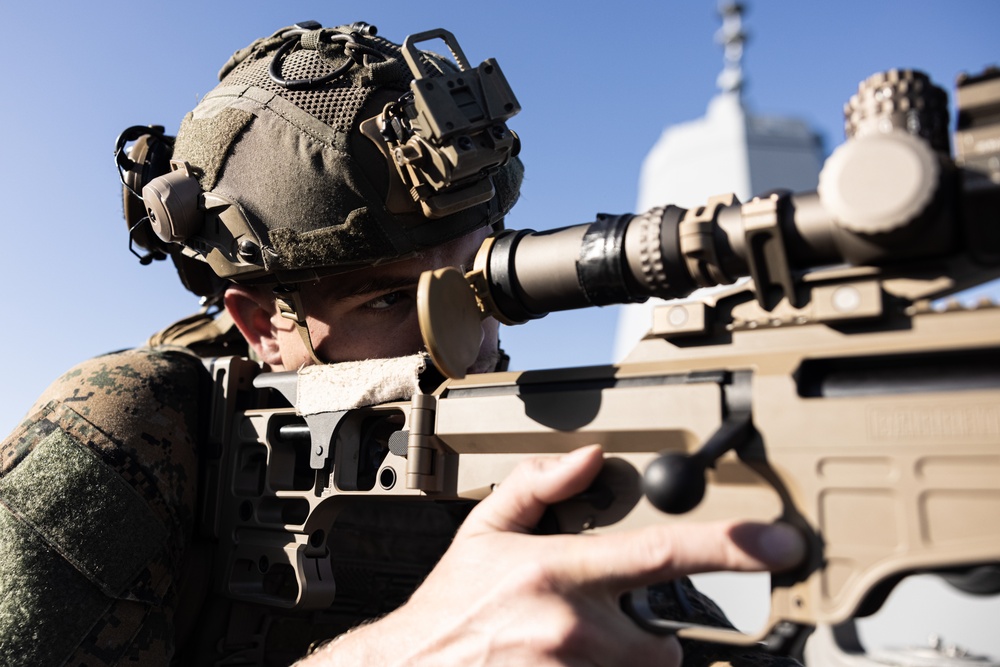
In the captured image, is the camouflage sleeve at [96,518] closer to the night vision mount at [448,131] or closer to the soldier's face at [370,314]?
the soldier's face at [370,314]

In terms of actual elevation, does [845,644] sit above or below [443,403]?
below

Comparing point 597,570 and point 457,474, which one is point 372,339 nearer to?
point 457,474

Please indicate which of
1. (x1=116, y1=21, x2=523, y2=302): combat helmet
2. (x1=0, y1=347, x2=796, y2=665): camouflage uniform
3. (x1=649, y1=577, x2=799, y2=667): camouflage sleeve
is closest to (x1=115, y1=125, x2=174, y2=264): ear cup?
(x1=116, y1=21, x2=523, y2=302): combat helmet

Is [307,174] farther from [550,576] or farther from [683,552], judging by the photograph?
[683,552]

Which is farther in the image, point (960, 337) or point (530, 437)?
point (530, 437)

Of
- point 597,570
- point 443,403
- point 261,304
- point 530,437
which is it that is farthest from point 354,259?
point 597,570

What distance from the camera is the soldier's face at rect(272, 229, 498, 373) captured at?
2.78 meters

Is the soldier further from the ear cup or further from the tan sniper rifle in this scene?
the tan sniper rifle

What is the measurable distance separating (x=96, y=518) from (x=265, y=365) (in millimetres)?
875

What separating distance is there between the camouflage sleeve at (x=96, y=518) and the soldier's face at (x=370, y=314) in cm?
57

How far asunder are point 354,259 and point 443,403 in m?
0.86

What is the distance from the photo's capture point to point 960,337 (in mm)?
1378

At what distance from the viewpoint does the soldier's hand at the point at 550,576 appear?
149 cm

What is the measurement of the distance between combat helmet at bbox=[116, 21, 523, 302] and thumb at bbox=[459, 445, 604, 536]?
1129mm
